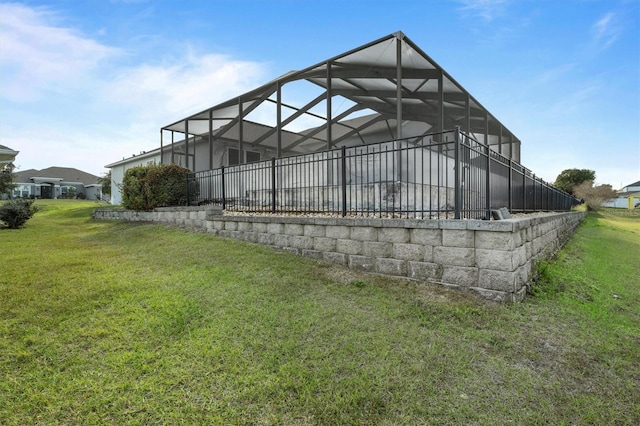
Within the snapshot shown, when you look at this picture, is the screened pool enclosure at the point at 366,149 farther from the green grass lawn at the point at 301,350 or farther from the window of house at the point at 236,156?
the green grass lawn at the point at 301,350

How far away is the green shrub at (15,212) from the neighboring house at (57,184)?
27708 mm

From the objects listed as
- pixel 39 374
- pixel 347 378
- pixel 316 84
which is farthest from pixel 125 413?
pixel 316 84

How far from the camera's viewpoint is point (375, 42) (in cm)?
670

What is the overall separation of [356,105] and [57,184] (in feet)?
138

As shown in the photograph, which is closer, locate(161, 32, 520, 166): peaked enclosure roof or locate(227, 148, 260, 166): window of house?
locate(161, 32, 520, 166): peaked enclosure roof

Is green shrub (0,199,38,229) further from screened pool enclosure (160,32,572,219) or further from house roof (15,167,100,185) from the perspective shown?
house roof (15,167,100,185)

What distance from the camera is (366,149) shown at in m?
6.66

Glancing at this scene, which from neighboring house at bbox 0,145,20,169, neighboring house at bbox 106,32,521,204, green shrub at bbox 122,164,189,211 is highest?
neighboring house at bbox 106,32,521,204

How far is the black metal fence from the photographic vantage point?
4391 mm

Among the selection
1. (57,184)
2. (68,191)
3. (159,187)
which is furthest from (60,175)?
(159,187)

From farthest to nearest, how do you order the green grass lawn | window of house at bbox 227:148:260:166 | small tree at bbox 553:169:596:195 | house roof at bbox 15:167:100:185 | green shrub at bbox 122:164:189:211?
1. house roof at bbox 15:167:100:185
2. small tree at bbox 553:169:596:195
3. window of house at bbox 227:148:260:166
4. green shrub at bbox 122:164:189:211
5. the green grass lawn

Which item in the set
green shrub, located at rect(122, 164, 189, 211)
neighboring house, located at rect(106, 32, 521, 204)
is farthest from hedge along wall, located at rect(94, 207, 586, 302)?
green shrub, located at rect(122, 164, 189, 211)

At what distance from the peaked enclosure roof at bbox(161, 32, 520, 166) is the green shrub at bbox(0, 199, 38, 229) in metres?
5.71

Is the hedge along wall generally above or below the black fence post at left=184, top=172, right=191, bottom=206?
below
